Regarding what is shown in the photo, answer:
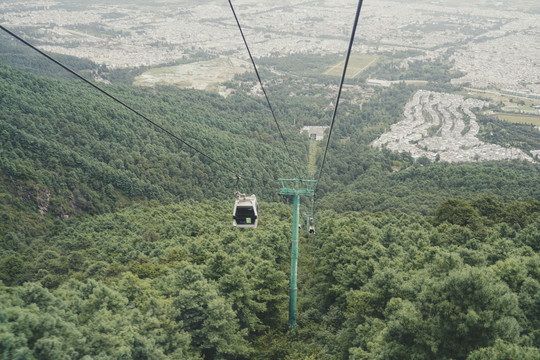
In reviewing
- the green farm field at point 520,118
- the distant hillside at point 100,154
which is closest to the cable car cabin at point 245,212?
the distant hillside at point 100,154

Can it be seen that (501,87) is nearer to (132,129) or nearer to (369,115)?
(369,115)

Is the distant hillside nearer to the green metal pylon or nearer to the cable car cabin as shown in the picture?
the green metal pylon

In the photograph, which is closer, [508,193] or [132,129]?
[508,193]

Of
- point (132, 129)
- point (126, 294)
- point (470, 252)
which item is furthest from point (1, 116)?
point (470, 252)

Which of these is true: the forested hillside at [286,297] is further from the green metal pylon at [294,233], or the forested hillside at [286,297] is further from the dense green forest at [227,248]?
the green metal pylon at [294,233]

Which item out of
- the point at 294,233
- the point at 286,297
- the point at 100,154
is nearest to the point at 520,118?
the point at 100,154

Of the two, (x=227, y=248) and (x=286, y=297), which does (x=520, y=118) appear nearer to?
(x=227, y=248)
